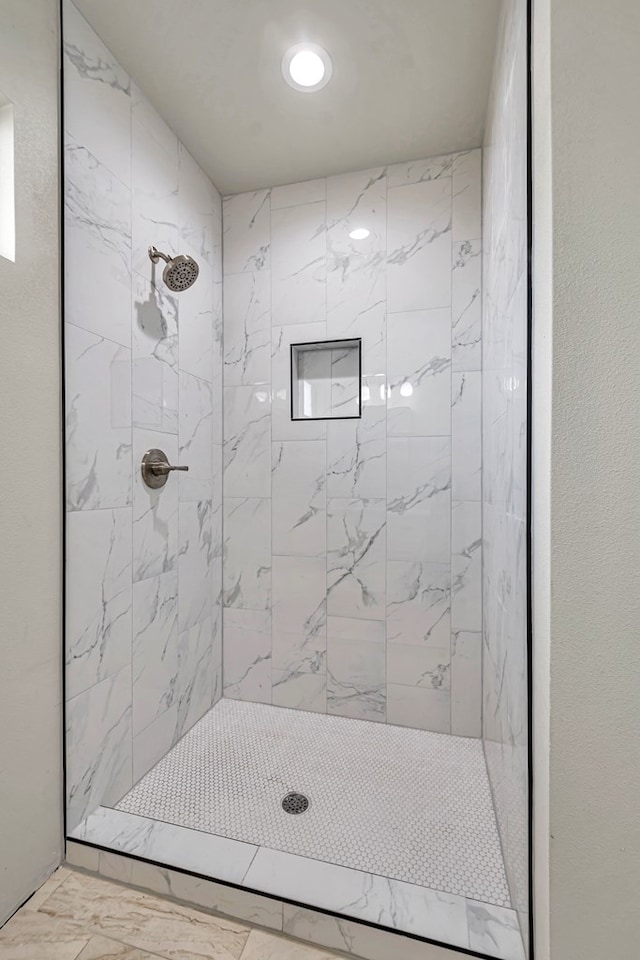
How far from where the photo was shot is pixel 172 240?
5.86 feet

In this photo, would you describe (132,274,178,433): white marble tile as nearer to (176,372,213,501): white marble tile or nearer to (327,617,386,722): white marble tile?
(176,372,213,501): white marble tile

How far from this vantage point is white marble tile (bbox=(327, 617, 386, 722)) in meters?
1.99

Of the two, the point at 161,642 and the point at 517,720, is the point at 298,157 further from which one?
the point at 517,720

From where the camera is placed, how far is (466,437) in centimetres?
189

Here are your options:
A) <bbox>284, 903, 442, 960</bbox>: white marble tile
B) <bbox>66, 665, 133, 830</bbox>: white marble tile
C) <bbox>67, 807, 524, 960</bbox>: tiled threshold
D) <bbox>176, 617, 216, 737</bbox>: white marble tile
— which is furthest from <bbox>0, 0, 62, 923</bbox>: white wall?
<bbox>284, 903, 442, 960</bbox>: white marble tile

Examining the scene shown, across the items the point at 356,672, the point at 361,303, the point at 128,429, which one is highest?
the point at 361,303

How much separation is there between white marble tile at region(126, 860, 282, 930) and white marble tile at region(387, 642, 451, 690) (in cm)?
93

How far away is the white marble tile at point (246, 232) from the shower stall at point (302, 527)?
0.05ft

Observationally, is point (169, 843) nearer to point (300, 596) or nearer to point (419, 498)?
point (300, 596)

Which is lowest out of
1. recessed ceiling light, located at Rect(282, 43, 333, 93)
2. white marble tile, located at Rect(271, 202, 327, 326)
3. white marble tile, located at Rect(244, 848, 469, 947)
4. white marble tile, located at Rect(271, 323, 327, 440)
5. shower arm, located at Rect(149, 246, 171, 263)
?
white marble tile, located at Rect(244, 848, 469, 947)

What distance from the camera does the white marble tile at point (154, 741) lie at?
1.59m

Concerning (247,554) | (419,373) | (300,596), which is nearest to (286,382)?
(419,373)

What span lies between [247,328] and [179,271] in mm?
597

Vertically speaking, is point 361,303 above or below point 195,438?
above
